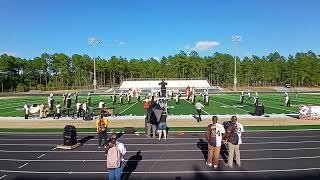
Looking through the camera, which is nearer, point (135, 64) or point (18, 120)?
point (18, 120)

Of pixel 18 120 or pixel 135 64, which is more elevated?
pixel 135 64

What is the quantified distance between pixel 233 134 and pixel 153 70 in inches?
4909

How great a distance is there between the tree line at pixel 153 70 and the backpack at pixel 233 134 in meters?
95.1

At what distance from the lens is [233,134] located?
1291 centimetres

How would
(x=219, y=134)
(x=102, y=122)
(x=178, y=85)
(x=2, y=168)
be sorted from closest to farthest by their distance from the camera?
1. (x=219, y=134)
2. (x=2, y=168)
3. (x=102, y=122)
4. (x=178, y=85)

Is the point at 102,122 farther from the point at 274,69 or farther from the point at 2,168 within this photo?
the point at 274,69

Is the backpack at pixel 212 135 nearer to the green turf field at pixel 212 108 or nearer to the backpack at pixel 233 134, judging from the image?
the backpack at pixel 233 134

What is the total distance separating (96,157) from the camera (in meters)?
15.3

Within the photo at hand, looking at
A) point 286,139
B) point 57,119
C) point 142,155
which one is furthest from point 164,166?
point 57,119

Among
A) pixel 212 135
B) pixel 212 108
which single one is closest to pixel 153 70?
pixel 212 108

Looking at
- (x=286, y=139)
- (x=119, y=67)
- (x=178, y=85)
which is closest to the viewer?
(x=286, y=139)

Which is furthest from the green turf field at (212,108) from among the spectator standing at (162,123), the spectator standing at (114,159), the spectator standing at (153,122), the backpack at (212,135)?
the spectator standing at (114,159)

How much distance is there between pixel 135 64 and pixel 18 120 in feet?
367

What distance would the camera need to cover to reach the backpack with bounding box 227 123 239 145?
12.9 metres
